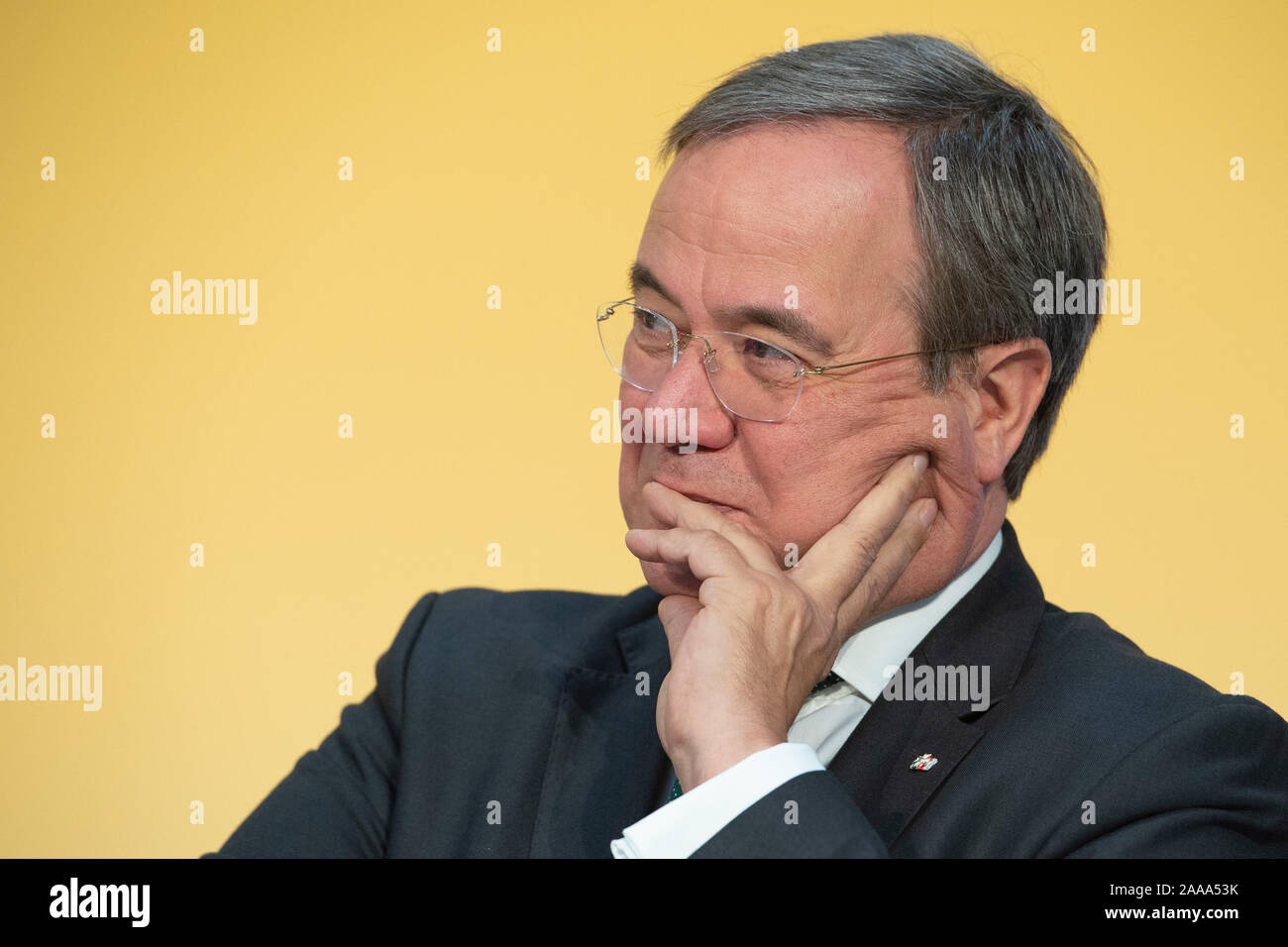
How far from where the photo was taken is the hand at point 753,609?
5.21ft

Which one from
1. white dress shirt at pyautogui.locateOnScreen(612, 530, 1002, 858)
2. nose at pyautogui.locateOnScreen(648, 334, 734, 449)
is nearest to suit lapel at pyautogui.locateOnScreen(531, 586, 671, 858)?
white dress shirt at pyautogui.locateOnScreen(612, 530, 1002, 858)

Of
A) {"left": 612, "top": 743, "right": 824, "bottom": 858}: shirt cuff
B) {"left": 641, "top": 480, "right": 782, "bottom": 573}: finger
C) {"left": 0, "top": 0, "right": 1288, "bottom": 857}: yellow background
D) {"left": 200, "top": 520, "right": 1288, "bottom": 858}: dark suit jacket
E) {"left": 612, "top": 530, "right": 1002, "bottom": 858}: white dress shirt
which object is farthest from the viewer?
{"left": 0, "top": 0, "right": 1288, "bottom": 857}: yellow background

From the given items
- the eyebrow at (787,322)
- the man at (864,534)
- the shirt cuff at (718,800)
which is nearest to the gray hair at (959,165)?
the man at (864,534)

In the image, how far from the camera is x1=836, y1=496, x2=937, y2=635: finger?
1783 mm

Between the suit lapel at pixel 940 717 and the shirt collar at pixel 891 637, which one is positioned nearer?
the suit lapel at pixel 940 717

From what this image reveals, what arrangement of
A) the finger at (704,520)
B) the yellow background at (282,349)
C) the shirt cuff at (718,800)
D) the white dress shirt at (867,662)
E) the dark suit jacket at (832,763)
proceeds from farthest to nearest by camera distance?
the yellow background at (282,349)
the white dress shirt at (867,662)
the finger at (704,520)
the dark suit jacket at (832,763)
the shirt cuff at (718,800)

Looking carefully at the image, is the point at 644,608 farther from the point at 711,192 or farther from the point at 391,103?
the point at 391,103

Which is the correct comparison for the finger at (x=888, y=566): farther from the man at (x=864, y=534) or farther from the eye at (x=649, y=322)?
the eye at (x=649, y=322)

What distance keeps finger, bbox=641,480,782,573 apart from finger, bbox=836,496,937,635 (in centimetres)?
11

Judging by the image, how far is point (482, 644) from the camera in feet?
7.41

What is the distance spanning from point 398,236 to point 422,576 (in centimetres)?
93

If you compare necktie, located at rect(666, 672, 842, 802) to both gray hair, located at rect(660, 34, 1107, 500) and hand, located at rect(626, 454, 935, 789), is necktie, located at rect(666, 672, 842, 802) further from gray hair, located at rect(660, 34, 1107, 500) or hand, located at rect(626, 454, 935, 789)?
gray hair, located at rect(660, 34, 1107, 500)

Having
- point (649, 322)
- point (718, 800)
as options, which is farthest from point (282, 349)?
point (718, 800)

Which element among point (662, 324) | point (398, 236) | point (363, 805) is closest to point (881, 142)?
point (662, 324)
